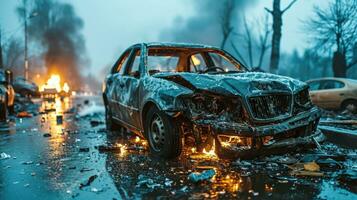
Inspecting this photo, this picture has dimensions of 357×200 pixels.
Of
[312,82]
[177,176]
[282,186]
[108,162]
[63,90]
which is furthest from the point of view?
[63,90]

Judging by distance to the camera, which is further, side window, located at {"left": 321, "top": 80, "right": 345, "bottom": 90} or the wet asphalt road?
side window, located at {"left": 321, "top": 80, "right": 345, "bottom": 90}

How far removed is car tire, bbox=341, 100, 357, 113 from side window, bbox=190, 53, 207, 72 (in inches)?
257

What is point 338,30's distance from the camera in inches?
915

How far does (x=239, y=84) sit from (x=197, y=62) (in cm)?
269

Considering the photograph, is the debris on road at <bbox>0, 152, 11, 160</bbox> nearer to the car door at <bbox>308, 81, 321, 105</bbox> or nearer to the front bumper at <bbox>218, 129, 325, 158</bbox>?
the front bumper at <bbox>218, 129, 325, 158</bbox>

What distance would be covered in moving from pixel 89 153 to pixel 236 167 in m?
2.31

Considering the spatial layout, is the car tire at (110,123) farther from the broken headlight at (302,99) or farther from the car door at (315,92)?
the car door at (315,92)

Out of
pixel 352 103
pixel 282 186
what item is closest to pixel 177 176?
pixel 282 186

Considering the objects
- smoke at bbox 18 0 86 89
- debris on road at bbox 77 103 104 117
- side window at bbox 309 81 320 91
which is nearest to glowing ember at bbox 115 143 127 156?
debris on road at bbox 77 103 104 117

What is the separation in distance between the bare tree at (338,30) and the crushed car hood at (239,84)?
18.2 metres

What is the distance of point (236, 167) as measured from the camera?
445cm

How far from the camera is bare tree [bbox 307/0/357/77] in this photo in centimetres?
2133

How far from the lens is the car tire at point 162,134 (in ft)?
15.1

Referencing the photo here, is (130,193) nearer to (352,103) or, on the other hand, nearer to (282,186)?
(282,186)
